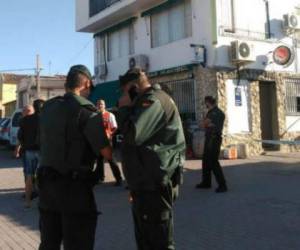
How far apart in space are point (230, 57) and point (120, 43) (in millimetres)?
6709

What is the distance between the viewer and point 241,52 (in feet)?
53.6

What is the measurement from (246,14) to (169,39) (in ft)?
9.97

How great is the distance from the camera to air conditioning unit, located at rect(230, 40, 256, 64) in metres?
16.2

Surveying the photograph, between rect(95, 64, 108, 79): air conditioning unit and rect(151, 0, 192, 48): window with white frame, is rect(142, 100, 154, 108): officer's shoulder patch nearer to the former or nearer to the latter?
rect(151, 0, 192, 48): window with white frame

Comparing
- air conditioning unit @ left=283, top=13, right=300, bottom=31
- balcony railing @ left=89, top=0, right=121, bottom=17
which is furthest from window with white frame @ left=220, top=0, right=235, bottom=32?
balcony railing @ left=89, top=0, right=121, bottom=17

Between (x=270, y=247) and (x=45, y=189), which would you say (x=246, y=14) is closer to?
(x=270, y=247)

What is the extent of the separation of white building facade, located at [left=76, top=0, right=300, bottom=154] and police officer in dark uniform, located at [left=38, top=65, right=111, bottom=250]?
42.6 ft

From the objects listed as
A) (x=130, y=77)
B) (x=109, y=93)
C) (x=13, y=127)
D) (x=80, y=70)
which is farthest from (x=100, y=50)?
(x=80, y=70)

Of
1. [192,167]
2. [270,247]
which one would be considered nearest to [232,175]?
[192,167]

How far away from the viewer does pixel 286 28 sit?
18047 millimetres

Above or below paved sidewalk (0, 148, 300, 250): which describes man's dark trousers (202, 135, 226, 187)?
above

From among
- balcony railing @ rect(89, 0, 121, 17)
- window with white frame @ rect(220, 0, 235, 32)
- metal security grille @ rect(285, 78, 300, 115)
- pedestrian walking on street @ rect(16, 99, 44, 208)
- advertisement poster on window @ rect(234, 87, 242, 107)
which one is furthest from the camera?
balcony railing @ rect(89, 0, 121, 17)

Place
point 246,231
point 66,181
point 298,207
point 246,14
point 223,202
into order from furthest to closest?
point 246,14, point 223,202, point 298,207, point 246,231, point 66,181

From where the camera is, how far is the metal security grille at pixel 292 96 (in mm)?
18547
